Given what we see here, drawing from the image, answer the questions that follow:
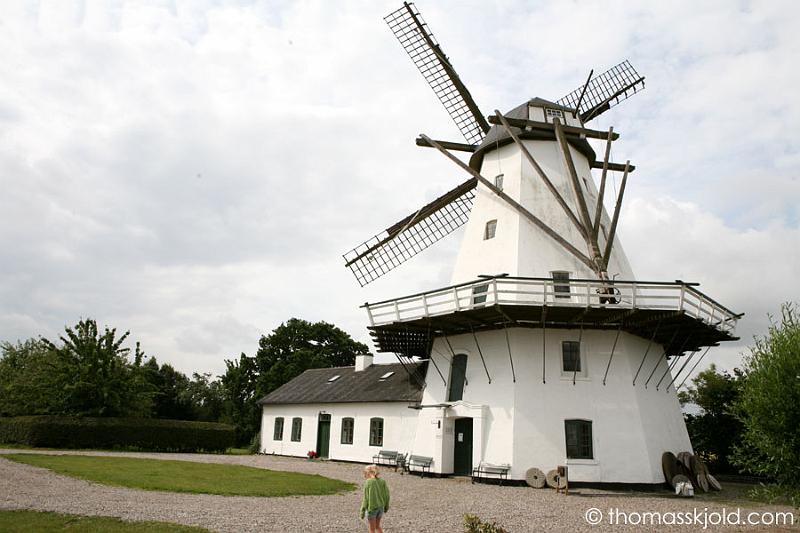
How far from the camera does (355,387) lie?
1041 inches

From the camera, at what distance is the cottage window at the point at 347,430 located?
983 inches

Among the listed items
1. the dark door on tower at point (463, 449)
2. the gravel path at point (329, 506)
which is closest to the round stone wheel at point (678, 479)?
the gravel path at point (329, 506)

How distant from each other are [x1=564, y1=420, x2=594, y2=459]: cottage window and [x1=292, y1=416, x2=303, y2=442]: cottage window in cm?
1484

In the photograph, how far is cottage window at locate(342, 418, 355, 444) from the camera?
2497 cm

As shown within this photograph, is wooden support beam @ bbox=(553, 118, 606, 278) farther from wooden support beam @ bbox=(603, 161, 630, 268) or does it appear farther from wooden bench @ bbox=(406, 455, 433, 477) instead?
wooden bench @ bbox=(406, 455, 433, 477)

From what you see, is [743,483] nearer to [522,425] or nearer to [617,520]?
[522,425]

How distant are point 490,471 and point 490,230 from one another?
7667 millimetres

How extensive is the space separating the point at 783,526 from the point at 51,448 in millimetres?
25559

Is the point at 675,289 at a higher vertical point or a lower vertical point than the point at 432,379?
higher

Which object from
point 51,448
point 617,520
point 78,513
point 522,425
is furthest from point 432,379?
point 51,448

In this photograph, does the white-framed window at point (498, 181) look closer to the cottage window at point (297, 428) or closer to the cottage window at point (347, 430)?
the cottage window at point (347, 430)

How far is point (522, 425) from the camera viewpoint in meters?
16.6

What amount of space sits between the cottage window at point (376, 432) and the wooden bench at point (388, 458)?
1.16m

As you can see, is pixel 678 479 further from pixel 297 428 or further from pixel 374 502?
pixel 297 428
